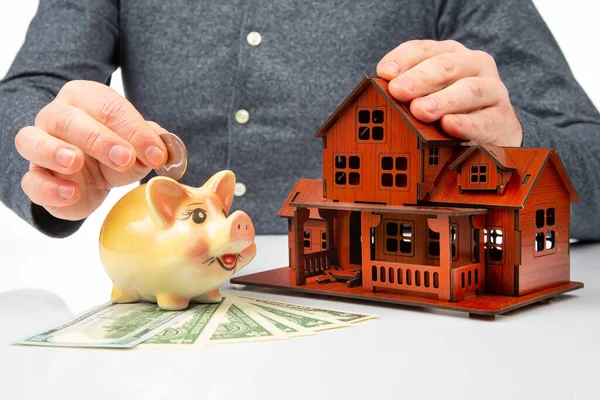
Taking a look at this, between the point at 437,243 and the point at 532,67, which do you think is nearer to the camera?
the point at 437,243

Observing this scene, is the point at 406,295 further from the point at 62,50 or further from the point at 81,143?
the point at 62,50

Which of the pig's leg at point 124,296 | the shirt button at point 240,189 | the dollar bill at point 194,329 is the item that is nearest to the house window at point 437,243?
the dollar bill at point 194,329

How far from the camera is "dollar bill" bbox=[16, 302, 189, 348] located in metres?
0.92

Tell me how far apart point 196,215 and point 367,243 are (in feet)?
0.90

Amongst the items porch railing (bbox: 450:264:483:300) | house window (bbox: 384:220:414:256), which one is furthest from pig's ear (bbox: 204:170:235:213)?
porch railing (bbox: 450:264:483:300)

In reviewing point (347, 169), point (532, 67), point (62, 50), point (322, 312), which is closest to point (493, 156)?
point (347, 169)

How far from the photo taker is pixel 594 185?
176cm

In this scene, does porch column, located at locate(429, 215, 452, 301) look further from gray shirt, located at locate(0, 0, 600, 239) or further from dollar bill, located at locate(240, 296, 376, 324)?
gray shirt, located at locate(0, 0, 600, 239)

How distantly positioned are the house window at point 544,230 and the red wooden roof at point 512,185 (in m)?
0.07

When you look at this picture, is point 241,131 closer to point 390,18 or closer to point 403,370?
point 390,18

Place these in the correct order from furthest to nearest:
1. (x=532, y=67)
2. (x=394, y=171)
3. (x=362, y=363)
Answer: (x=532, y=67) → (x=394, y=171) → (x=362, y=363)

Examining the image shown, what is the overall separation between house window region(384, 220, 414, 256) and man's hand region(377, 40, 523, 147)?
6.6 inches

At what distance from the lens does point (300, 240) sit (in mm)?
1238

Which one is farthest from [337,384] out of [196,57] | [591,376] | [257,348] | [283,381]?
[196,57]
